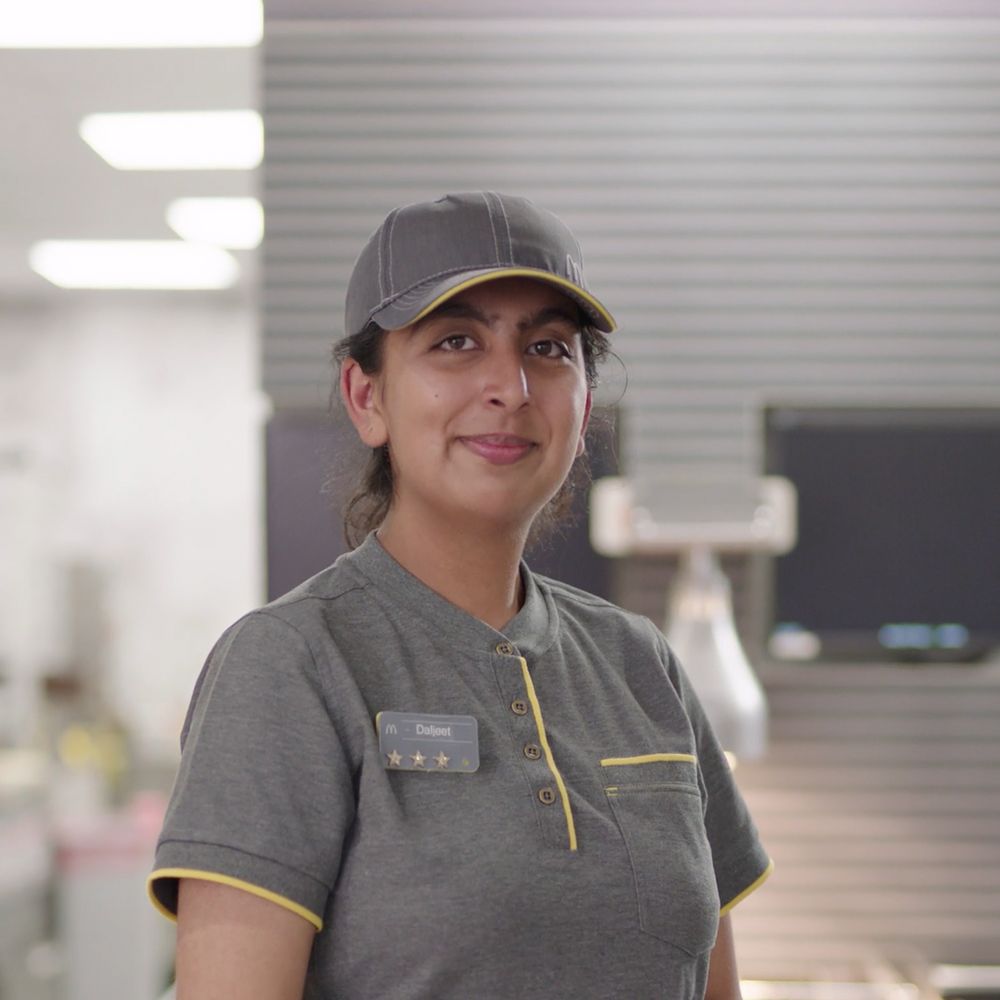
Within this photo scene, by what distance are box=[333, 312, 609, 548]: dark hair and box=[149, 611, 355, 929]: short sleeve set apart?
293mm

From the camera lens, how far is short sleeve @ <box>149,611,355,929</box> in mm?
983

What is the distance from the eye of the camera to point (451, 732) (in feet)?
3.60

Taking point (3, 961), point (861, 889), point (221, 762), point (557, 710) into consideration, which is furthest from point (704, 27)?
point (3, 961)

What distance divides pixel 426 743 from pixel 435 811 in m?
0.06

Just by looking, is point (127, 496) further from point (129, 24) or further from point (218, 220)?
point (129, 24)

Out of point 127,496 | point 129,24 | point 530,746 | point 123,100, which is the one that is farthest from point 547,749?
point 127,496

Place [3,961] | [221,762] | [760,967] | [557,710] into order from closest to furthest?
1. [221,762]
2. [557,710]
3. [760,967]
4. [3,961]

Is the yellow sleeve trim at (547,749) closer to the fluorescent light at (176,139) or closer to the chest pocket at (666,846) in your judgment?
the chest pocket at (666,846)

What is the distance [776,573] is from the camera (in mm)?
2840

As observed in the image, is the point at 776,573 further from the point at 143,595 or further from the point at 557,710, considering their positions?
the point at 143,595

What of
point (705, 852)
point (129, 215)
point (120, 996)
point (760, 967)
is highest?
point (129, 215)

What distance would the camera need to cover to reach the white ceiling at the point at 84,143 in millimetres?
3697

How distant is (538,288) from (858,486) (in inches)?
69.6

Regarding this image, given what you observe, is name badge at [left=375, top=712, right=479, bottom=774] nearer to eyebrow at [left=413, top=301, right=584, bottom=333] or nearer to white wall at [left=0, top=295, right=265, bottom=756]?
eyebrow at [left=413, top=301, right=584, bottom=333]
